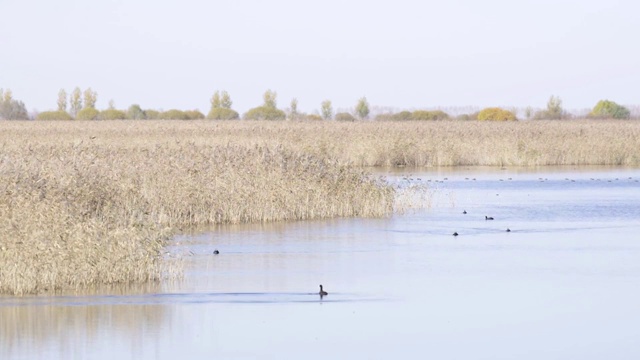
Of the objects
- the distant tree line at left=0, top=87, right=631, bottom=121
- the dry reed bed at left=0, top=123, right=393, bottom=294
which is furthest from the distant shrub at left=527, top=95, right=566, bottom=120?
the dry reed bed at left=0, top=123, right=393, bottom=294

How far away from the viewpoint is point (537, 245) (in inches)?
667

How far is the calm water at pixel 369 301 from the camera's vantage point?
391 inches

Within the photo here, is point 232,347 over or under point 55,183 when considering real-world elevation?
under

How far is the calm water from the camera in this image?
9922mm

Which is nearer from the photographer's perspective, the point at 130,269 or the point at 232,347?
the point at 232,347

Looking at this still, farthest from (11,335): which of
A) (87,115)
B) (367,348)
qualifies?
(87,115)

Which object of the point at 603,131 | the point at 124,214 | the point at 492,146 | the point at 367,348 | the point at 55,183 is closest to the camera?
the point at 367,348

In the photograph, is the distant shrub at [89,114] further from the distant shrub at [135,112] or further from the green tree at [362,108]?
the green tree at [362,108]

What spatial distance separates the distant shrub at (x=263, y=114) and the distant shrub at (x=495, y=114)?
56.2 ft

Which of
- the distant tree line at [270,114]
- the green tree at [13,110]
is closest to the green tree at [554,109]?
the distant tree line at [270,114]

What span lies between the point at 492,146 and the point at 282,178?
2003 cm

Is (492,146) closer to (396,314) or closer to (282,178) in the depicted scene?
(282,178)

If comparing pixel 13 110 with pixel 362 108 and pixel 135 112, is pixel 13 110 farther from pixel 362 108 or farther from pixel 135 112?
pixel 362 108

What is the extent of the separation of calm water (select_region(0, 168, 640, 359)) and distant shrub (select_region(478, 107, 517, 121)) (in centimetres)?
7858
